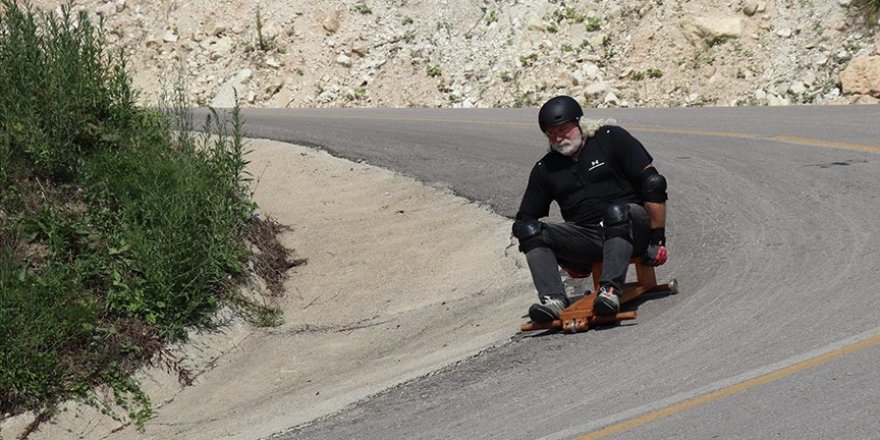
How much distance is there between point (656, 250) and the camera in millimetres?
8586

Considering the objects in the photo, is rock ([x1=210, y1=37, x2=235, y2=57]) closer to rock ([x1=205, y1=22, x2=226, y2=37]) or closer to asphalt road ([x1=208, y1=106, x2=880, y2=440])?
rock ([x1=205, y1=22, x2=226, y2=37])

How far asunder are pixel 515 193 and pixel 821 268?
19.3 ft

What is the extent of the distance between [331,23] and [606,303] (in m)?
22.5

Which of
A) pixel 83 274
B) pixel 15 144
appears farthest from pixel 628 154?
pixel 15 144

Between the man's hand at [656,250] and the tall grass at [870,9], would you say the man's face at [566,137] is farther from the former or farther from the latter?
the tall grass at [870,9]

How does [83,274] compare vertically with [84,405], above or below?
above

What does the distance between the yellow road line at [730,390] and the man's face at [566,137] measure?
264 cm

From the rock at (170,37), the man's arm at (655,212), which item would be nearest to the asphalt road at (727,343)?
the man's arm at (655,212)

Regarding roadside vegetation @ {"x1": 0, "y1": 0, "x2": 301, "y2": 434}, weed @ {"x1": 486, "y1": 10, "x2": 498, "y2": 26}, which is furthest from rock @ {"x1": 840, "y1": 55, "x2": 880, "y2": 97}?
roadside vegetation @ {"x1": 0, "y1": 0, "x2": 301, "y2": 434}

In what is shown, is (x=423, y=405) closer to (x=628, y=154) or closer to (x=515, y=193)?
(x=628, y=154)

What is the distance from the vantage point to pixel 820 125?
1502cm

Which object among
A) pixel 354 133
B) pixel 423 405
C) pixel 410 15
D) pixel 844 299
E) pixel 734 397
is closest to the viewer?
pixel 734 397

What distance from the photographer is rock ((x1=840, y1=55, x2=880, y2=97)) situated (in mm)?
19391

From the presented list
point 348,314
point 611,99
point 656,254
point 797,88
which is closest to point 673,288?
point 656,254
